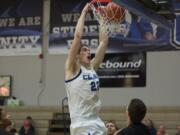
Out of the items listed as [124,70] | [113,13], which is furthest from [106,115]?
[113,13]

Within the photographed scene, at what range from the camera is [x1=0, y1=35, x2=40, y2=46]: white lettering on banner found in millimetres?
17578

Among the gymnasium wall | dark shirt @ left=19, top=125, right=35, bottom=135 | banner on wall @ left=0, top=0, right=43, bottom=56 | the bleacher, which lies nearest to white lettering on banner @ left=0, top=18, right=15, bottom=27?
banner on wall @ left=0, top=0, right=43, bottom=56

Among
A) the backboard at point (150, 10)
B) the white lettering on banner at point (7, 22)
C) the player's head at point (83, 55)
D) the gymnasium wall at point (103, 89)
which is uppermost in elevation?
the white lettering on banner at point (7, 22)

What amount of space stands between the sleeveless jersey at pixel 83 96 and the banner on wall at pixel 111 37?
34.5 ft

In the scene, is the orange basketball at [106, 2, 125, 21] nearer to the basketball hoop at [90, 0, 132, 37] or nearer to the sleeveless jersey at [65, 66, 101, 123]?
the basketball hoop at [90, 0, 132, 37]

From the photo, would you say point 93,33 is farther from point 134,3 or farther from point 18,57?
point 134,3

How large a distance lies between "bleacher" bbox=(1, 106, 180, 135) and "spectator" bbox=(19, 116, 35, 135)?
36 centimetres

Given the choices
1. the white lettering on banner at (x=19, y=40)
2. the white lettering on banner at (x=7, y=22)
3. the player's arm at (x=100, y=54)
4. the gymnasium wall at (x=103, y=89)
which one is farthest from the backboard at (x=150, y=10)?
the white lettering on banner at (x=7, y=22)

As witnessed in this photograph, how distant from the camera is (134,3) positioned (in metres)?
9.13

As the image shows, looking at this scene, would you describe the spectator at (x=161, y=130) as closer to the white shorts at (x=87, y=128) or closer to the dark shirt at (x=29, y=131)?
the dark shirt at (x=29, y=131)

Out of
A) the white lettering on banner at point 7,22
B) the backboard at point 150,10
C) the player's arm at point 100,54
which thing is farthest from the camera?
the white lettering on banner at point 7,22

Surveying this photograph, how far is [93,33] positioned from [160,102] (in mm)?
3146

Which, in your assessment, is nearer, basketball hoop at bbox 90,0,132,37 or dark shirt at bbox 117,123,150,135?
dark shirt at bbox 117,123,150,135

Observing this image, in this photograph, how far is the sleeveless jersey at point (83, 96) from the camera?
466 centimetres
